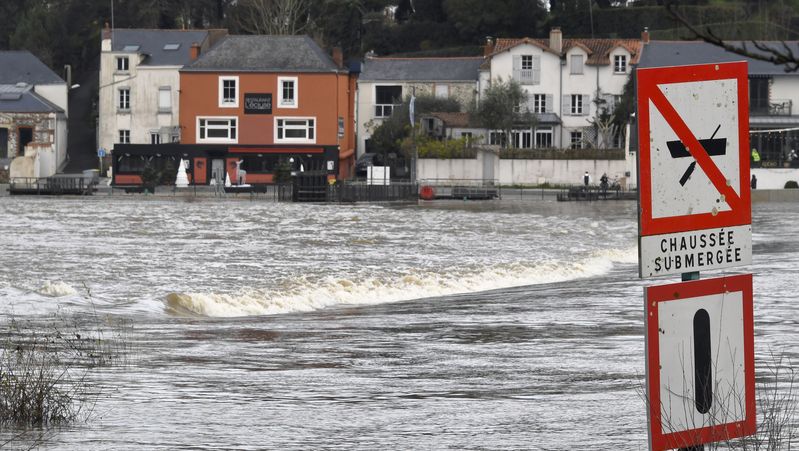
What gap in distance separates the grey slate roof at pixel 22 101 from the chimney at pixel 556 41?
33.0 m

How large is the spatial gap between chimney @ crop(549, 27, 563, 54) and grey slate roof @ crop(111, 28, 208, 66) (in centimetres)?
2335

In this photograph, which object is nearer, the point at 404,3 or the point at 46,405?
the point at 46,405

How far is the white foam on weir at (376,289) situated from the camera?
89.5ft

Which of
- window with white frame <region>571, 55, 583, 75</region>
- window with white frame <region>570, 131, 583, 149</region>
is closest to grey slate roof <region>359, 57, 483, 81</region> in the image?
window with white frame <region>571, 55, 583, 75</region>

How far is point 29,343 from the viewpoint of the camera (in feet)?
59.6

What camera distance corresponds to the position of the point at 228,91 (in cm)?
9231

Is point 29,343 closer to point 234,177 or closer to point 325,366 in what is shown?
point 325,366

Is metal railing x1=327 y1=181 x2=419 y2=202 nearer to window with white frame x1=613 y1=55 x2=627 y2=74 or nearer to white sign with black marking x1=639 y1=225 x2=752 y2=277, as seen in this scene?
window with white frame x1=613 y1=55 x2=627 y2=74

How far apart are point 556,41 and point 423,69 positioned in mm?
9718

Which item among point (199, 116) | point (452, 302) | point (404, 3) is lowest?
point (452, 302)

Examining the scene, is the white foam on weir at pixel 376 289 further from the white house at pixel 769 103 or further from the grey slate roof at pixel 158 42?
the grey slate roof at pixel 158 42

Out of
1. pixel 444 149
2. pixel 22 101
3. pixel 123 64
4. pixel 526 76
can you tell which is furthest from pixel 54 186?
pixel 526 76

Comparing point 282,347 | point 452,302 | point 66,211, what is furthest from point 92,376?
point 66,211

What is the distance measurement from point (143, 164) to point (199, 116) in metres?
5.13
